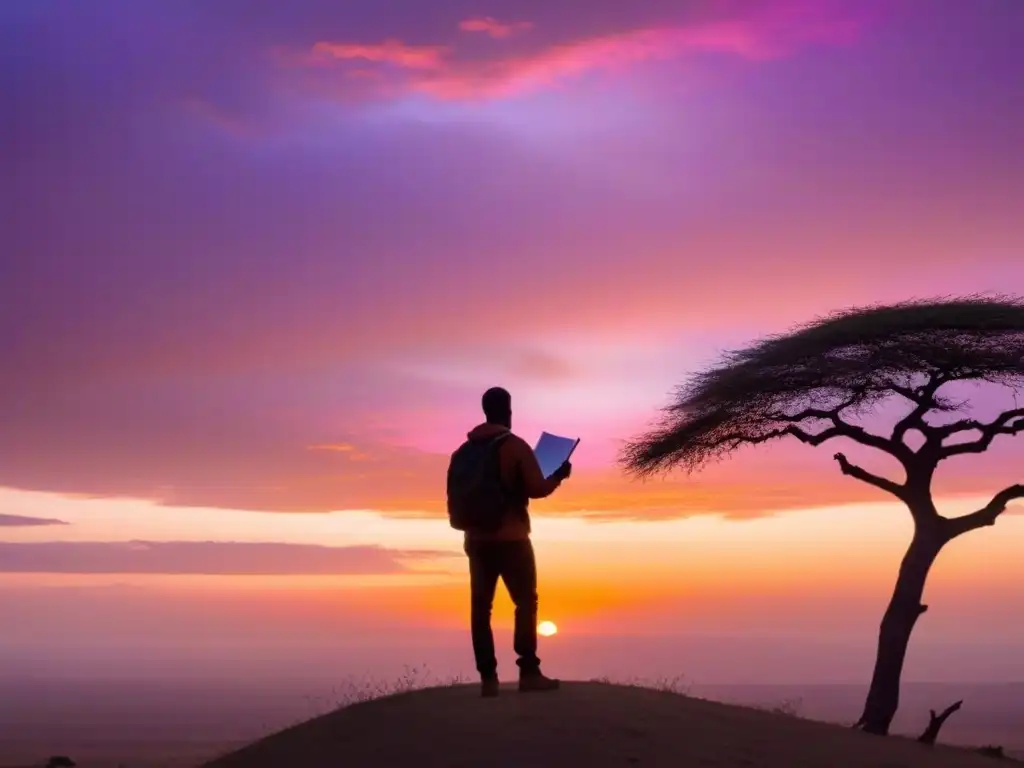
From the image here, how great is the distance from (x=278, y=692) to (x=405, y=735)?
178 metres

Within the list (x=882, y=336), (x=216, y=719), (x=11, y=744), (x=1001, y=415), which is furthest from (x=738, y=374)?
(x=216, y=719)

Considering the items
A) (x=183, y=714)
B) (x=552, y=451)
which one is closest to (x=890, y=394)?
(x=552, y=451)

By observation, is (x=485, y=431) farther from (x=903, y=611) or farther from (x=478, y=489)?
(x=903, y=611)

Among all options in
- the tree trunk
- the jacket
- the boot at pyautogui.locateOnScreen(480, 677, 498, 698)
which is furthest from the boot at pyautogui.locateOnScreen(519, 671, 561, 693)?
the tree trunk

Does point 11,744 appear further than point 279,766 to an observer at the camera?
Yes

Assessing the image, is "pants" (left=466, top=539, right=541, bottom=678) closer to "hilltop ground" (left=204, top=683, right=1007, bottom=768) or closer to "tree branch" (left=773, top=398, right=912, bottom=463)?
"hilltop ground" (left=204, top=683, right=1007, bottom=768)

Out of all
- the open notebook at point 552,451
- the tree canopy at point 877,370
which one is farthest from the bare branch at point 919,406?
the open notebook at point 552,451

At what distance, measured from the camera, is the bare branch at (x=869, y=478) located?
19469 millimetres

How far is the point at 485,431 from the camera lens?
12.3 metres

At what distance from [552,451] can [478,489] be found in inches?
34.5

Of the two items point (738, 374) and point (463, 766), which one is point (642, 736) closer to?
point (463, 766)

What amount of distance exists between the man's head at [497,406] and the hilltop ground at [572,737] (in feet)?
9.35

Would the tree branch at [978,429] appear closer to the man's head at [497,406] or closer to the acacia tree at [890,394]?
the acacia tree at [890,394]

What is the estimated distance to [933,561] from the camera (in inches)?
746
